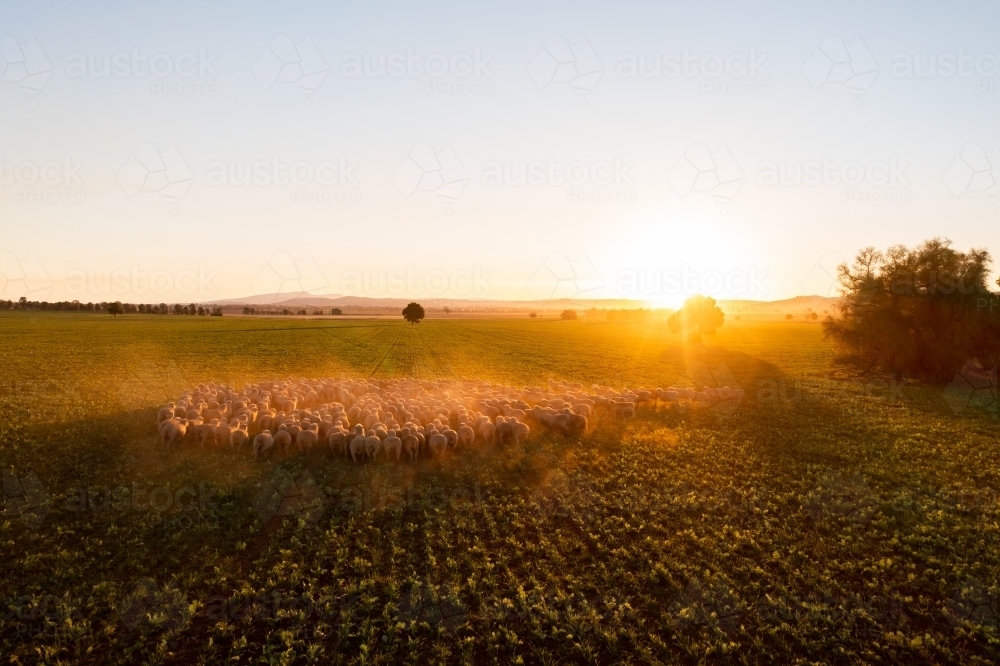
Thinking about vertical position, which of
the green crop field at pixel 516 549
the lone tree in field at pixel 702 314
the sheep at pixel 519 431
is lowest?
the green crop field at pixel 516 549

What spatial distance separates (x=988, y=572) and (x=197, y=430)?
723 inches

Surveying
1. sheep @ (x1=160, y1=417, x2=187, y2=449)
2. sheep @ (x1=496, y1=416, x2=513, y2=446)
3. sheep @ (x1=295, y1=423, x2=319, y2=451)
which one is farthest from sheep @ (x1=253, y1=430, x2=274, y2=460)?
sheep @ (x1=496, y1=416, x2=513, y2=446)

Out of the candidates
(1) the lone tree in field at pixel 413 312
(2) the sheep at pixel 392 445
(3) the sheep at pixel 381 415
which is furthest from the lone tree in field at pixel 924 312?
(1) the lone tree in field at pixel 413 312

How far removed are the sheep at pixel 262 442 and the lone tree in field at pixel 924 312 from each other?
111 ft

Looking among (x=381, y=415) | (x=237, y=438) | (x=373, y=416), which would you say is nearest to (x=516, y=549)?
(x=373, y=416)

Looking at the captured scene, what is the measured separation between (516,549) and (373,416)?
25.7ft

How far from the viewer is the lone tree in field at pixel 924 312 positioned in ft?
95.5

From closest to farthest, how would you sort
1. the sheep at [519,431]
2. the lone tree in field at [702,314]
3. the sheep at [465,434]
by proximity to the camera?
1. the sheep at [465,434]
2. the sheep at [519,431]
3. the lone tree in field at [702,314]

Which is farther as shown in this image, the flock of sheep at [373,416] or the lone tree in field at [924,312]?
the lone tree in field at [924,312]

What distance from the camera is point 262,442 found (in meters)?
14.5

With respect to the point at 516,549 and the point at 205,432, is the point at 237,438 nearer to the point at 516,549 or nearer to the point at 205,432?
the point at 205,432

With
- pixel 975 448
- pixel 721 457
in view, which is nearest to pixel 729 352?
pixel 975 448

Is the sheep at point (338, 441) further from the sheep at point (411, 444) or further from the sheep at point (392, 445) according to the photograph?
the sheep at point (411, 444)

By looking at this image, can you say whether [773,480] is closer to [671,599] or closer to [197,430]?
[671,599]
